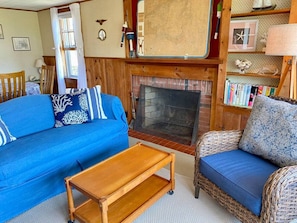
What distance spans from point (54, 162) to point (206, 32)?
87.4 inches

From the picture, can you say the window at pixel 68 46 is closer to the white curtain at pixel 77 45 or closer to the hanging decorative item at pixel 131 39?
the white curtain at pixel 77 45

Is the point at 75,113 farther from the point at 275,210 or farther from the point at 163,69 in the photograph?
the point at 275,210

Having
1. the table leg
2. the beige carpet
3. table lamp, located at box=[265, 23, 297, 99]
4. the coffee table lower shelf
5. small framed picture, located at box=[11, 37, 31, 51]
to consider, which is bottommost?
the beige carpet

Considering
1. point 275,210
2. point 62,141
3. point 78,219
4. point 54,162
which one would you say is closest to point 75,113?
point 62,141

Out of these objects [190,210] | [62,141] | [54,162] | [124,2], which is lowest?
[190,210]

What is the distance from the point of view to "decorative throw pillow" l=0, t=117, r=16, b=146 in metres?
1.94

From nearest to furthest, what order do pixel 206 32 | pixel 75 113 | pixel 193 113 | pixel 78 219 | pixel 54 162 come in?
pixel 78 219 → pixel 54 162 → pixel 75 113 → pixel 206 32 → pixel 193 113

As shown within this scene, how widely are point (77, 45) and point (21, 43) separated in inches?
62.0

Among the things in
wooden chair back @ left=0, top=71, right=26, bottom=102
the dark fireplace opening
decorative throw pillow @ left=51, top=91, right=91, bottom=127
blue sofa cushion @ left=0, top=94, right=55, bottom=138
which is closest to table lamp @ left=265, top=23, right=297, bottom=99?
the dark fireplace opening

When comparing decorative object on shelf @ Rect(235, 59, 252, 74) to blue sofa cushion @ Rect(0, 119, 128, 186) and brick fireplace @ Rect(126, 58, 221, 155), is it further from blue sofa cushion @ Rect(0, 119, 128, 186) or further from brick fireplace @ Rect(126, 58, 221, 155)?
blue sofa cushion @ Rect(0, 119, 128, 186)

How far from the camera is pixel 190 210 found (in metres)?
1.81

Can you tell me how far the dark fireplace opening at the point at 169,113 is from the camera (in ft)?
10.1

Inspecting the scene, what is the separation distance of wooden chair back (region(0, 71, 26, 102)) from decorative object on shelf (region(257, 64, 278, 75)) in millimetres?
3091

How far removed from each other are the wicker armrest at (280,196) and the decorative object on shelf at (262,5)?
1.72 m
